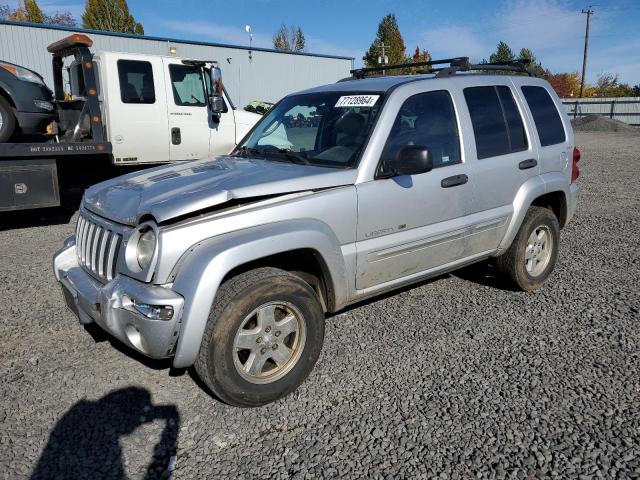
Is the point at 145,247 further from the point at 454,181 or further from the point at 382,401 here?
the point at 454,181

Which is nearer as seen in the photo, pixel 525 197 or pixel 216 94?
pixel 525 197

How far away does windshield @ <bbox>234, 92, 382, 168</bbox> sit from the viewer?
3666 mm

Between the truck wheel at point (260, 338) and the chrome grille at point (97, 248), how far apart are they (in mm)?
712

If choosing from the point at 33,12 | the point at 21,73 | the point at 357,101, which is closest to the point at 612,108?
the point at 21,73

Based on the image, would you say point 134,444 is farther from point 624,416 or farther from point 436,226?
point 624,416

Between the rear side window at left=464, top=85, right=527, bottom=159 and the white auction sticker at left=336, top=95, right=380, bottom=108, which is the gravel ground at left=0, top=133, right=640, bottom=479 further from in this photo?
the white auction sticker at left=336, top=95, right=380, bottom=108

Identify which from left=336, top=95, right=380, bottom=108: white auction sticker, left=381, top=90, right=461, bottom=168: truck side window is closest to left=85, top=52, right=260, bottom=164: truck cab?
left=336, top=95, right=380, bottom=108: white auction sticker

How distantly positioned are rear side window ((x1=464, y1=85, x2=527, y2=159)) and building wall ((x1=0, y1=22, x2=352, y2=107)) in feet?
67.5

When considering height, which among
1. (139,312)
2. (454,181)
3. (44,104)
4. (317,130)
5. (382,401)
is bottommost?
(382,401)

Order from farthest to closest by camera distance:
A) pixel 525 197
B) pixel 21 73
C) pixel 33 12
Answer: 1. pixel 33 12
2. pixel 21 73
3. pixel 525 197

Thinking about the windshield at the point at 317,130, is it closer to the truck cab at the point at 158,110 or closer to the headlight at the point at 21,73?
the headlight at the point at 21,73

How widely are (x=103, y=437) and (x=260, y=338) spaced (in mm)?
977

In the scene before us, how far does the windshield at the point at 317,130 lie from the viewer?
3.67 metres

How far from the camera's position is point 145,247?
9.45ft
